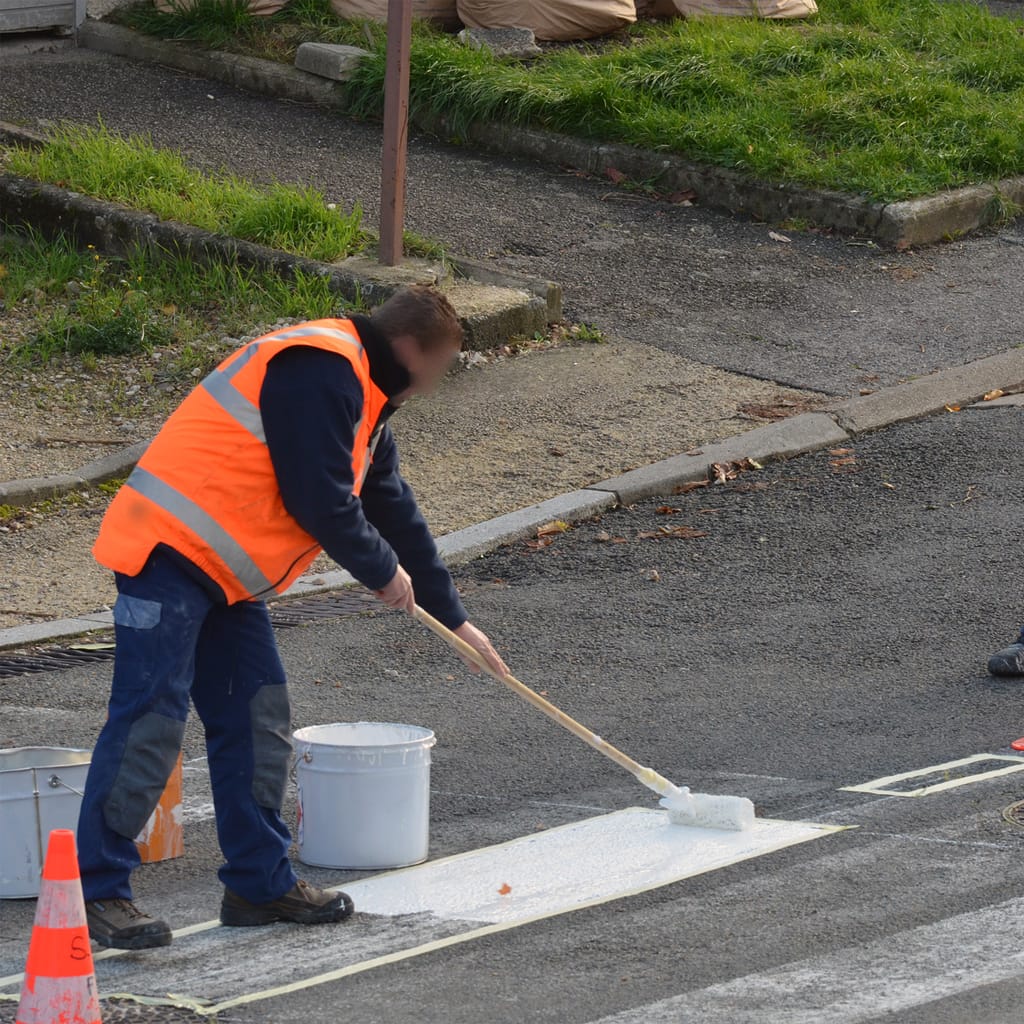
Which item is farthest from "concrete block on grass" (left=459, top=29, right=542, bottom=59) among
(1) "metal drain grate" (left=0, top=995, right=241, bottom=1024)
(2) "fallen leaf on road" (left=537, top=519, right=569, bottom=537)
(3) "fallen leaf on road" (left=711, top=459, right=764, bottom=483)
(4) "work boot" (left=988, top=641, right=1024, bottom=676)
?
(1) "metal drain grate" (left=0, top=995, right=241, bottom=1024)

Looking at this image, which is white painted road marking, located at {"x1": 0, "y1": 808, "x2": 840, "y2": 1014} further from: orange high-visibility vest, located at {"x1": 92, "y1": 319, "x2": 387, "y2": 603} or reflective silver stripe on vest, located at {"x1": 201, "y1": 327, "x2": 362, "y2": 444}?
reflective silver stripe on vest, located at {"x1": 201, "y1": 327, "x2": 362, "y2": 444}

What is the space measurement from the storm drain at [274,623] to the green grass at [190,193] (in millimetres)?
3484

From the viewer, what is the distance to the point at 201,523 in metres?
4.02

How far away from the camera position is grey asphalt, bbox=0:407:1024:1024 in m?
3.87

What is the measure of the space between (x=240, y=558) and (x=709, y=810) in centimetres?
146

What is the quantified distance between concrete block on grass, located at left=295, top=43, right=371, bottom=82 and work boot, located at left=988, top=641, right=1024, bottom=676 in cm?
899

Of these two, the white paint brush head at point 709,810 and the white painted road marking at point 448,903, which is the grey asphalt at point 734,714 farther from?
the white paint brush head at point 709,810

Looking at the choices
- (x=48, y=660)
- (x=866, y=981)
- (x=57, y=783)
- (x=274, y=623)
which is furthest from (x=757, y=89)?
(x=866, y=981)

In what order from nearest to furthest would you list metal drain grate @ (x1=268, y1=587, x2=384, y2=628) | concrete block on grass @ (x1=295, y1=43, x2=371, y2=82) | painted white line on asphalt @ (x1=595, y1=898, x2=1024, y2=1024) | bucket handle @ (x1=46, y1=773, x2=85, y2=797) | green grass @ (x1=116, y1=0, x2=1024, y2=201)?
painted white line on asphalt @ (x1=595, y1=898, x2=1024, y2=1024), bucket handle @ (x1=46, y1=773, x2=85, y2=797), metal drain grate @ (x1=268, y1=587, x2=384, y2=628), green grass @ (x1=116, y1=0, x2=1024, y2=201), concrete block on grass @ (x1=295, y1=43, x2=371, y2=82)

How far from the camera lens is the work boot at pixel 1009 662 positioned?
232 inches

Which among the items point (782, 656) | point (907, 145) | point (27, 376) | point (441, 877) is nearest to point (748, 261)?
point (907, 145)

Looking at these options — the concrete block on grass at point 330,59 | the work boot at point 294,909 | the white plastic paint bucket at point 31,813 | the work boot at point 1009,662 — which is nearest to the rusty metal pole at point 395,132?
the concrete block on grass at point 330,59

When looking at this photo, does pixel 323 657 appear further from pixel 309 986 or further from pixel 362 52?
pixel 362 52

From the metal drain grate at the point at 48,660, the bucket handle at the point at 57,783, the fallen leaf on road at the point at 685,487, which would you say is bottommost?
the metal drain grate at the point at 48,660
